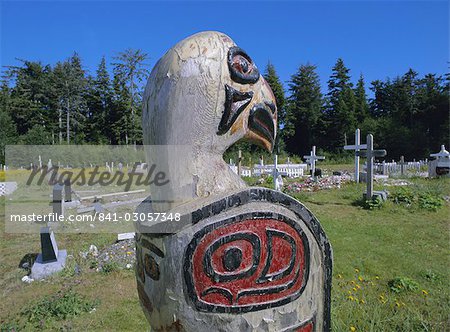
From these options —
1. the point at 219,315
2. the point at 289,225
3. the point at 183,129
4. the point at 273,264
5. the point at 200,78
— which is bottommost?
the point at 219,315

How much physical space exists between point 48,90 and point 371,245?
135ft

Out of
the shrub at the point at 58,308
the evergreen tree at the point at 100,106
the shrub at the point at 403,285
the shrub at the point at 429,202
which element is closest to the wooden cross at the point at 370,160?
the shrub at the point at 429,202

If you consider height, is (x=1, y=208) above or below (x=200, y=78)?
below

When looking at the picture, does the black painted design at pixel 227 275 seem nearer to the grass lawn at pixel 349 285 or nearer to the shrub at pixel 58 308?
the grass lawn at pixel 349 285

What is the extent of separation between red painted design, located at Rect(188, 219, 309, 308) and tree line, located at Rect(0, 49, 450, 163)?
3276cm

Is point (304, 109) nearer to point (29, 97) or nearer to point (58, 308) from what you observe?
point (29, 97)

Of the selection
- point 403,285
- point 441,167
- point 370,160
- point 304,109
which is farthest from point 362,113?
point 403,285

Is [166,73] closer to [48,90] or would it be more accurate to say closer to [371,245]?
[371,245]

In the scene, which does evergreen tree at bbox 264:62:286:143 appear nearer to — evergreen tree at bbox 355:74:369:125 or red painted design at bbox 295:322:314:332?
evergreen tree at bbox 355:74:369:125

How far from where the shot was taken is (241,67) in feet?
5.13

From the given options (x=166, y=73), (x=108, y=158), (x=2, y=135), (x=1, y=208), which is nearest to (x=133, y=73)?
(x=108, y=158)

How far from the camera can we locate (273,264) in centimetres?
138

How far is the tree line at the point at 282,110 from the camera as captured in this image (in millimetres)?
35594

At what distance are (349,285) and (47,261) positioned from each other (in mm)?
4739
